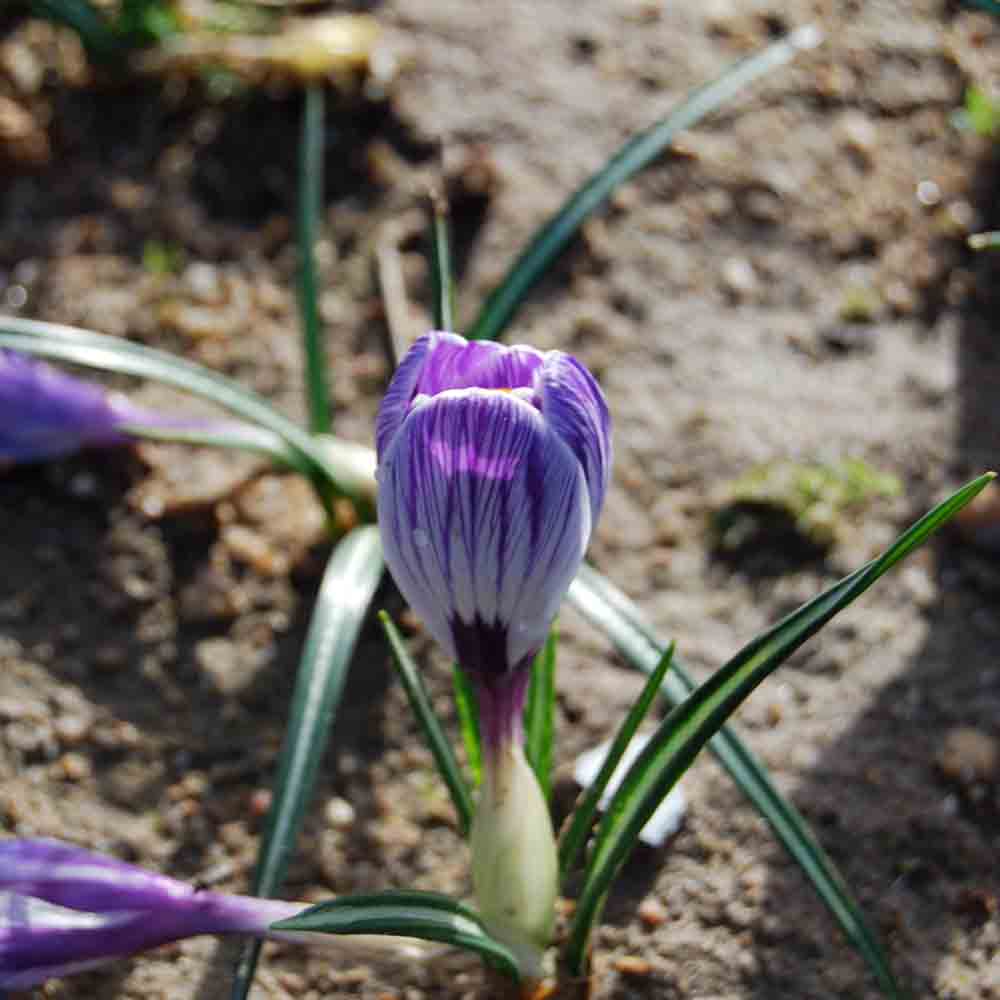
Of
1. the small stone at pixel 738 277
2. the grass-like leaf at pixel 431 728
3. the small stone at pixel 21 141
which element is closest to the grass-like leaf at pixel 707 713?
the grass-like leaf at pixel 431 728

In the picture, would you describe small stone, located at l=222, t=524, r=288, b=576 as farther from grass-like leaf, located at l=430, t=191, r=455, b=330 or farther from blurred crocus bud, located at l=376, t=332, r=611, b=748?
blurred crocus bud, located at l=376, t=332, r=611, b=748

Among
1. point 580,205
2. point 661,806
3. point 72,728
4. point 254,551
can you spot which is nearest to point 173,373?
point 254,551

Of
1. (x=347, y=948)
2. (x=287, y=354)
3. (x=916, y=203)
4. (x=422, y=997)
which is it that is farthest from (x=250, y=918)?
(x=916, y=203)

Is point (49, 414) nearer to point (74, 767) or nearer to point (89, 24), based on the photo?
point (74, 767)

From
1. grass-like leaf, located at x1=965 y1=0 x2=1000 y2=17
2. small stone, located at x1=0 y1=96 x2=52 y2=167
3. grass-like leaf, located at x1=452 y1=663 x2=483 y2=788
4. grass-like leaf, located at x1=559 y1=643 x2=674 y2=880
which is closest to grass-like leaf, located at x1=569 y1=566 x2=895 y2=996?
grass-like leaf, located at x1=559 y1=643 x2=674 y2=880

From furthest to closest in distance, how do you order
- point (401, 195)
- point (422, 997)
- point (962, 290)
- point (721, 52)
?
point (721, 52) < point (401, 195) < point (962, 290) < point (422, 997)

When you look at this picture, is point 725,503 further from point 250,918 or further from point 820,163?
point 250,918
